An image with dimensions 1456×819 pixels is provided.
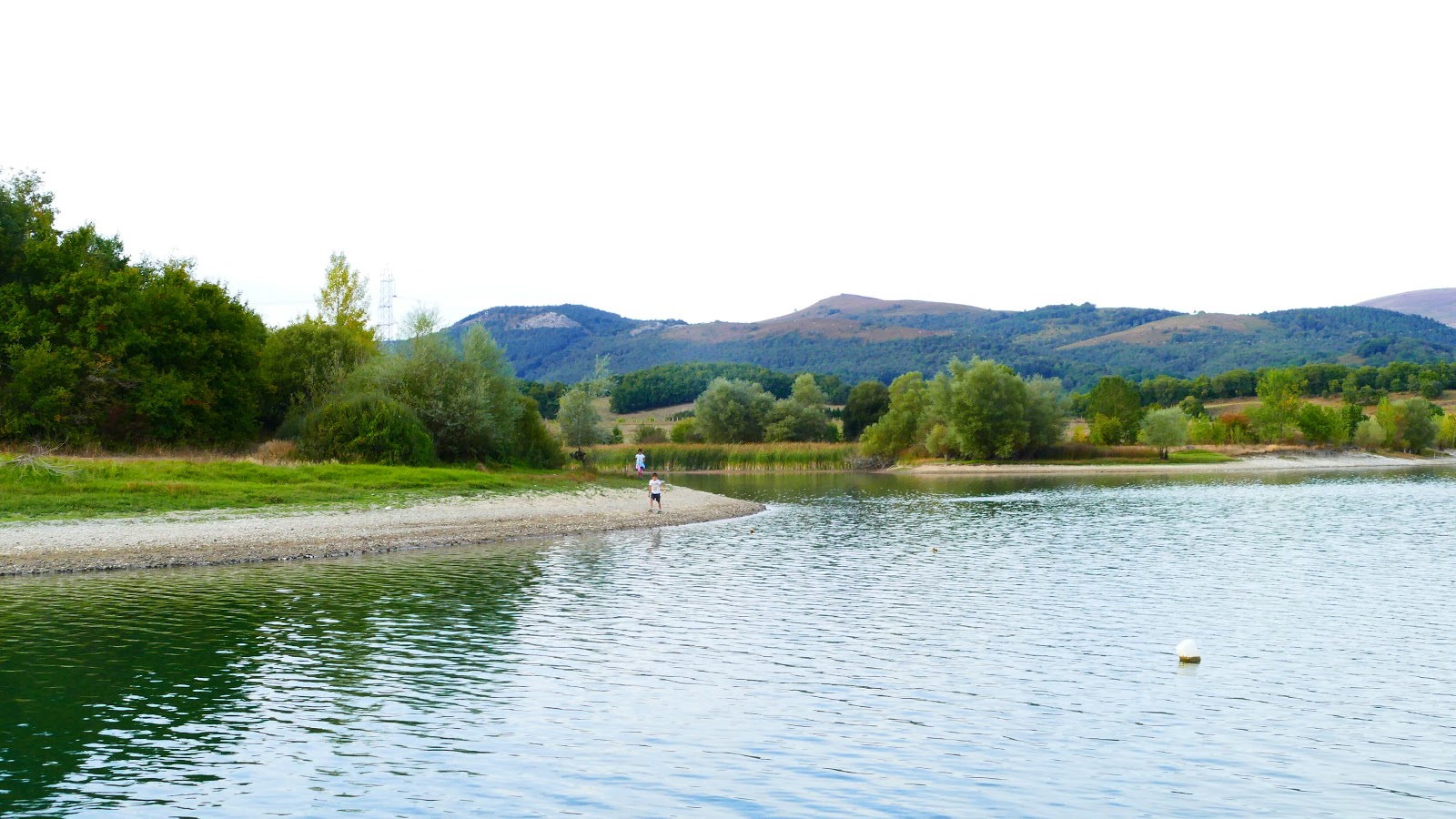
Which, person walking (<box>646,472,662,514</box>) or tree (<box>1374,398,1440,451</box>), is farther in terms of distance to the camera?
tree (<box>1374,398,1440,451</box>)

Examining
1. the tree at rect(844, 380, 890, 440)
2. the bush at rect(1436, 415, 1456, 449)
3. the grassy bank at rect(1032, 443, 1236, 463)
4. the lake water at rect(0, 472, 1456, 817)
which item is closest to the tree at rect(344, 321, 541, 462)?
the lake water at rect(0, 472, 1456, 817)

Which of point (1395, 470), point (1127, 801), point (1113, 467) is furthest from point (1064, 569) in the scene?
point (1395, 470)

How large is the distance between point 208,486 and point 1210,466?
299 feet

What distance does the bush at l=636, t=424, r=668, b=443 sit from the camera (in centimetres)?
12019

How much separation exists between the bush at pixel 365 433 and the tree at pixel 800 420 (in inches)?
2819

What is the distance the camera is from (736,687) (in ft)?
55.8

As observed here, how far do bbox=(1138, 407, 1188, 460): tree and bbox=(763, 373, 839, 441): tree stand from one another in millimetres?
33996

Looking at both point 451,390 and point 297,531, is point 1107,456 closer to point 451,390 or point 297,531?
point 451,390

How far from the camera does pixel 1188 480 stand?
82188mm

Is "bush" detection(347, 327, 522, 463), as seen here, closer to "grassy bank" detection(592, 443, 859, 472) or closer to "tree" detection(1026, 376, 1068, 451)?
"grassy bank" detection(592, 443, 859, 472)

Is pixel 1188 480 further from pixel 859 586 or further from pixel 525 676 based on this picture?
pixel 525 676

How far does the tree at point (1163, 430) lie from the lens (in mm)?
109875

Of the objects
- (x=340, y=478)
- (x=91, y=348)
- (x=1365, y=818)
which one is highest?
(x=91, y=348)

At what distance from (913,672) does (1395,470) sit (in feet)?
336
